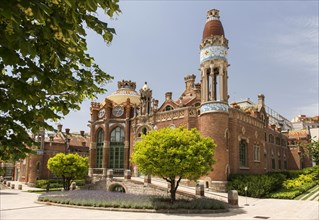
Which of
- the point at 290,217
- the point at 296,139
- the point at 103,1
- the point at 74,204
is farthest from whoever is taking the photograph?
the point at 296,139

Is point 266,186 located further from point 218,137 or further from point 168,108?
point 168,108

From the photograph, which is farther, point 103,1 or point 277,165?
point 277,165

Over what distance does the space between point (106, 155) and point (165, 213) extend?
2198 cm

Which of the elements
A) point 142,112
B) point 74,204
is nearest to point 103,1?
point 74,204

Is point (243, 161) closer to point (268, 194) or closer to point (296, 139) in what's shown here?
point (268, 194)

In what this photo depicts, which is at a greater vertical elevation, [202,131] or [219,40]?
[219,40]

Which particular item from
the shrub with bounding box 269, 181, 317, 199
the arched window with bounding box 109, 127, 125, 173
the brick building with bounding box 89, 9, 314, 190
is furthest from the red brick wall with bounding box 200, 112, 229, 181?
the arched window with bounding box 109, 127, 125, 173

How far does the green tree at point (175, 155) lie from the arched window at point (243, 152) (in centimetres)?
1139

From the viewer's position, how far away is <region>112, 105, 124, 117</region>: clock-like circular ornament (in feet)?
135

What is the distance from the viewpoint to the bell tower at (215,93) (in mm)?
28328

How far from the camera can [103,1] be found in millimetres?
3887

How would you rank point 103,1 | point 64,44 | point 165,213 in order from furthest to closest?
point 165,213
point 64,44
point 103,1

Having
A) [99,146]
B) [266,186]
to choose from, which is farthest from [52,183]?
[266,186]

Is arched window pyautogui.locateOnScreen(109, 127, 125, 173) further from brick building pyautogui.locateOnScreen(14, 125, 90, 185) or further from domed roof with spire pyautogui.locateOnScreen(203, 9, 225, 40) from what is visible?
domed roof with spire pyautogui.locateOnScreen(203, 9, 225, 40)
